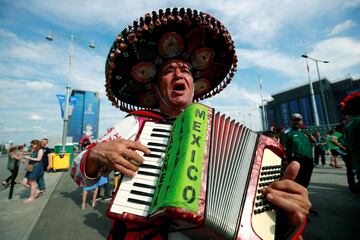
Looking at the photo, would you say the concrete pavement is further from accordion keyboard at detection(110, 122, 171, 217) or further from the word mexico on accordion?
accordion keyboard at detection(110, 122, 171, 217)

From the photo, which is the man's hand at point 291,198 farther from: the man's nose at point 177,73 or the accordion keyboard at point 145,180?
the man's nose at point 177,73

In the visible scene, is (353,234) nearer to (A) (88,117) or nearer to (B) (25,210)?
(B) (25,210)

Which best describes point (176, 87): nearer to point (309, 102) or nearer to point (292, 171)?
point (292, 171)

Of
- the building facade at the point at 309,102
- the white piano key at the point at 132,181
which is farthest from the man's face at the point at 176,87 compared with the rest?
the building facade at the point at 309,102

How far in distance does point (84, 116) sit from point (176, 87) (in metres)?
43.6

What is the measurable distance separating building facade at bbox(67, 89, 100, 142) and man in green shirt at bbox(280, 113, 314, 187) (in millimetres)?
39857

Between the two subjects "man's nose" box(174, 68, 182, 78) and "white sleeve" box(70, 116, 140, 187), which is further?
"man's nose" box(174, 68, 182, 78)

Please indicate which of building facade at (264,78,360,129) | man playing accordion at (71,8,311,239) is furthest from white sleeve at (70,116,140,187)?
building facade at (264,78,360,129)

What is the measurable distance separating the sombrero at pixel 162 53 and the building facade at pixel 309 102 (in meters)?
26.8

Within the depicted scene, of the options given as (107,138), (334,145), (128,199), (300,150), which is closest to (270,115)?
(334,145)

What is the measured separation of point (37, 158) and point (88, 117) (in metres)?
38.0

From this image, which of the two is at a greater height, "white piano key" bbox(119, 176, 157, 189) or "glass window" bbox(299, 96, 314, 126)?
"glass window" bbox(299, 96, 314, 126)

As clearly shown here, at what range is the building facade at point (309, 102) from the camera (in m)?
31.4

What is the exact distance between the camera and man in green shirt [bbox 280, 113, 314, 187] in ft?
12.0
